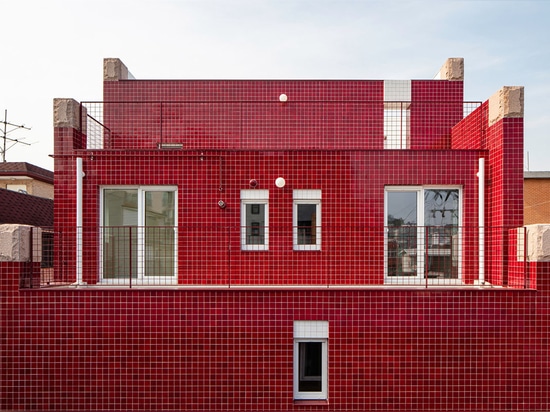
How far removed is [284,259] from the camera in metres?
8.12

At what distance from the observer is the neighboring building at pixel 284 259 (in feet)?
21.6

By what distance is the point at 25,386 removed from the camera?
258 inches

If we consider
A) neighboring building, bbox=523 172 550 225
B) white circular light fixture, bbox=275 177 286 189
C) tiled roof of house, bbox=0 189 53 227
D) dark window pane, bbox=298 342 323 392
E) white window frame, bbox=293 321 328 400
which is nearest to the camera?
white window frame, bbox=293 321 328 400

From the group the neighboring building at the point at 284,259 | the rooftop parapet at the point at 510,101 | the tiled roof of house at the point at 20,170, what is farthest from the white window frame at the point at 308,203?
the tiled roof of house at the point at 20,170

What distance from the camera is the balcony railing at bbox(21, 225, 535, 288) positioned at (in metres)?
7.98

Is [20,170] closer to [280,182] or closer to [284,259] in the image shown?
[280,182]

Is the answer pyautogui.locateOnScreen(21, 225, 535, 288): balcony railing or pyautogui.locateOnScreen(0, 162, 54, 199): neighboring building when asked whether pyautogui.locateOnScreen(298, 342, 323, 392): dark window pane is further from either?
pyautogui.locateOnScreen(0, 162, 54, 199): neighboring building

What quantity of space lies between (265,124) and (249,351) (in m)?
5.86

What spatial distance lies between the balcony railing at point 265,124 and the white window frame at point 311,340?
16.2 ft

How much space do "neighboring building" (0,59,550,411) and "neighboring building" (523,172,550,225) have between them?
12.5m

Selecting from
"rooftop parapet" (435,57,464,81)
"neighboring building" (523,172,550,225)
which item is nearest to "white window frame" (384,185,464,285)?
"rooftop parapet" (435,57,464,81)

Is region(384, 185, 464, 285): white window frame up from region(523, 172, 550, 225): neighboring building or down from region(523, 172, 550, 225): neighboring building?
down

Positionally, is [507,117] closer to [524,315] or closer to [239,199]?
[524,315]

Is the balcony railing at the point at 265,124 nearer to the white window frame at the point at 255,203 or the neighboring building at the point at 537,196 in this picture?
the white window frame at the point at 255,203
